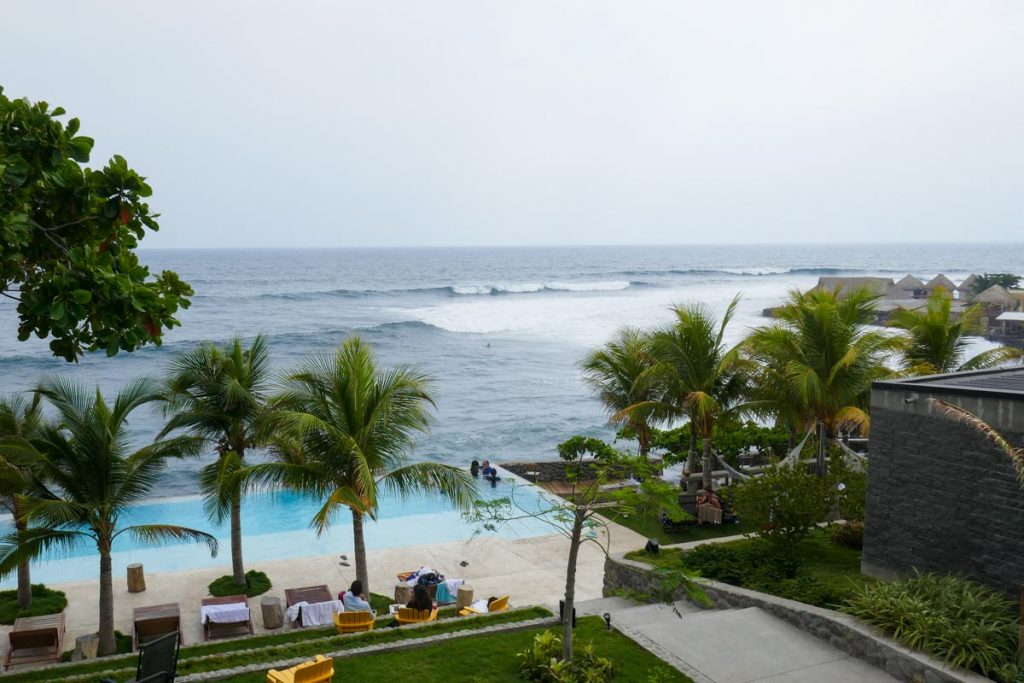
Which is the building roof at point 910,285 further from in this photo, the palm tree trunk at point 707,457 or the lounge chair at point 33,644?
the lounge chair at point 33,644

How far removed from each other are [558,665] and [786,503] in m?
5.38

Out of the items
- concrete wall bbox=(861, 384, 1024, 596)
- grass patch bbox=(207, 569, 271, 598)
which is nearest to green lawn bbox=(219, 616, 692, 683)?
concrete wall bbox=(861, 384, 1024, 596)

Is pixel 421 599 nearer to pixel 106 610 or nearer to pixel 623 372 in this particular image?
pixel 106 610

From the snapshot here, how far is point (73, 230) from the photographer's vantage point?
22.3 feet

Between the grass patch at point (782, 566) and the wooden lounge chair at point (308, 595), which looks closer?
the grass patch at point (782, 566)

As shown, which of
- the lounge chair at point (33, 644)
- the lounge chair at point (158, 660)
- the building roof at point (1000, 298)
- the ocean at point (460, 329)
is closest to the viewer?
the lounge chair at point (158, 660)

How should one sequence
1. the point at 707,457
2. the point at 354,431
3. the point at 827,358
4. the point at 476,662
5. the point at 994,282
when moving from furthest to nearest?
1. the point at 994,282
2. the point at 707,457
3. the point at 827,358
4. the point at 354,431
5. the point at 476,662

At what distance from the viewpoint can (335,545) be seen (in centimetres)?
2092

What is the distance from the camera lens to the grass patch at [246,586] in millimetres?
15875

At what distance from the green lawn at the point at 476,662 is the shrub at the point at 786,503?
380 centimetres

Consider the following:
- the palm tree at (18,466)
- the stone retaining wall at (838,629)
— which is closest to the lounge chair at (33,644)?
the palm tree at (18,466)

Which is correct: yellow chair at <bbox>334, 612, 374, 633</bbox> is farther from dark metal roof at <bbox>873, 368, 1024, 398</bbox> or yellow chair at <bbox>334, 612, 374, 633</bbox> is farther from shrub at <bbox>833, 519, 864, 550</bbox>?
dark metal roof at <bbox>873, 368, 1024, 398</bbox>

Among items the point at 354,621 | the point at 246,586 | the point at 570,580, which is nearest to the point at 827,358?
the point at 570,580

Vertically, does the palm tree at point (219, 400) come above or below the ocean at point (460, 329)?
above
